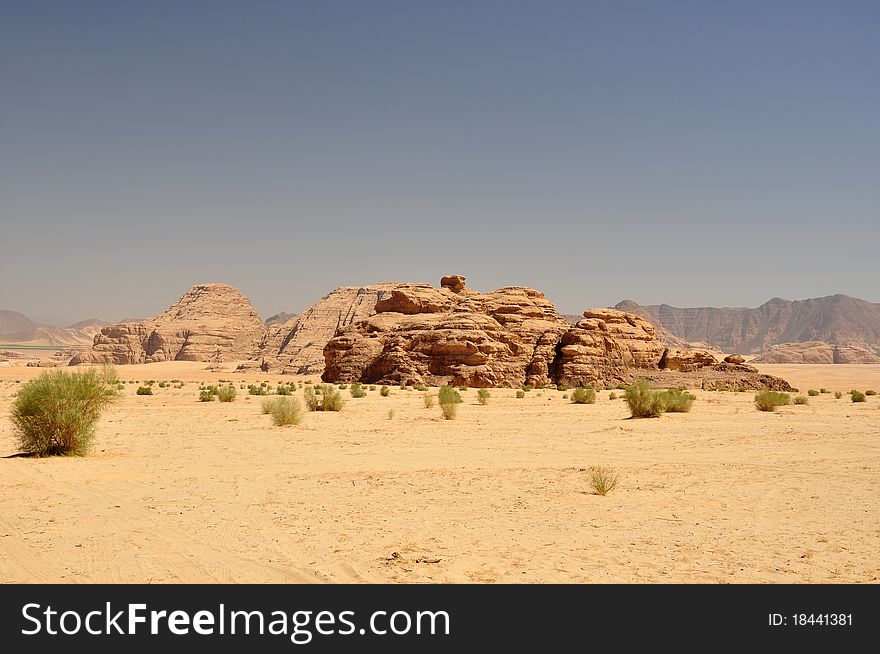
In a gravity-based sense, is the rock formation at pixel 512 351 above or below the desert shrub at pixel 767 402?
above

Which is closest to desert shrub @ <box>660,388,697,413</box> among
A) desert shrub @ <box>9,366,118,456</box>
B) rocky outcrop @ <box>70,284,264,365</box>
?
desert shrub @ <box>9,366,118,456</box>

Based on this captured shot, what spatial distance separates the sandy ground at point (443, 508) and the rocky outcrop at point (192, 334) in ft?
319

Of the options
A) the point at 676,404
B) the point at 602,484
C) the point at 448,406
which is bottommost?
the point at 602,484

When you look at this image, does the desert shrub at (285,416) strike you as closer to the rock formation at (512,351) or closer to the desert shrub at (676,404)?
the desert shrub at (676,404)

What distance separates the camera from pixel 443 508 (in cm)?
928

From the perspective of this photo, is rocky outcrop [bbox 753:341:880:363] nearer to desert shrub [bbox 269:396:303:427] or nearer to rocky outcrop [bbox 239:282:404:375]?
rocky outcrop [bbox 239:282:404:375]

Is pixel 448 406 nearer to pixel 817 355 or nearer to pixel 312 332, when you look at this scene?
pixel 312 332

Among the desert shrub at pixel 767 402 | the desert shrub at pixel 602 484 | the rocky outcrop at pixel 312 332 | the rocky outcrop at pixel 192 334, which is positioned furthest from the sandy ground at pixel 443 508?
the rocky outcrop at pixel 192 334

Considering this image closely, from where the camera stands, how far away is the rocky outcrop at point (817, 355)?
145125 millimetres

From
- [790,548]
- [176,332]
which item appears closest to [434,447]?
[790,548]

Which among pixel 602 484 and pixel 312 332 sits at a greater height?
pixel 312 332

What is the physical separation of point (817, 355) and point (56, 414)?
158369mm

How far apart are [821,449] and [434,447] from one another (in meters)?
8.41

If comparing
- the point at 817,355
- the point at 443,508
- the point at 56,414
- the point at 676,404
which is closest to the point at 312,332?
the point at 676,404
